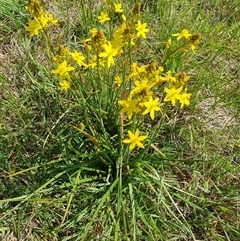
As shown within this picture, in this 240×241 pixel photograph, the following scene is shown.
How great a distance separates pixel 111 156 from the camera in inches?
81.7

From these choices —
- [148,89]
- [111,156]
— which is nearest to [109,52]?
[148,89]

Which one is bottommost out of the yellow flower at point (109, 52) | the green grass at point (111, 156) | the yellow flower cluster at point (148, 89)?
the green grass at point (111, 156)

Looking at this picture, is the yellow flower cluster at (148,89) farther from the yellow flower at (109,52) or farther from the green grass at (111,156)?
the green grass at (111,156)

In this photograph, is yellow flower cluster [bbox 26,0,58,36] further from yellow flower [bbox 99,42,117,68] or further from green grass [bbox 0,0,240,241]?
green grass [bbox 0,0,240,241]

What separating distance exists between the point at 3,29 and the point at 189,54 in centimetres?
126

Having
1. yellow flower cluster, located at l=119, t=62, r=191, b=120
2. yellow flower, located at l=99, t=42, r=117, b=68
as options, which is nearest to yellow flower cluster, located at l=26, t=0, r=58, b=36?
yellow flower, located at l=99, t=42, r=117, b=68

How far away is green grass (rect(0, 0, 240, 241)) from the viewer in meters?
2.02

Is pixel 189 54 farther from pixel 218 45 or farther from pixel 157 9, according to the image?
pixel 157 9

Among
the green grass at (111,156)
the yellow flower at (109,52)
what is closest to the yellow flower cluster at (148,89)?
the yellow flower at (109,52)

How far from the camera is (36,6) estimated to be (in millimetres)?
1561

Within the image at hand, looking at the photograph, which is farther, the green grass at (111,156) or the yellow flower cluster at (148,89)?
the green grass at (111,156)

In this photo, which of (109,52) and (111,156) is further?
(111,156)

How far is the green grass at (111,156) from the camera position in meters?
2.02

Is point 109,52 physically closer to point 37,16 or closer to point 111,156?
point 37,16
